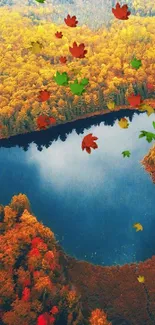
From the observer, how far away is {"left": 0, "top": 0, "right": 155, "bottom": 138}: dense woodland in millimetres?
93312

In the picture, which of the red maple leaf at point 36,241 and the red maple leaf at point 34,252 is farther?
the red maple leaf at point 36,241

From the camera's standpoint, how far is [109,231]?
56500mm

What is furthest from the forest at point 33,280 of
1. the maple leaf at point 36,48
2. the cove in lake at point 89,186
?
the maple leaf at point 36,48

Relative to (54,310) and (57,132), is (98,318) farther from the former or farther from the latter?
(57,132)

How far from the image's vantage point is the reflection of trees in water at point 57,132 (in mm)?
86969

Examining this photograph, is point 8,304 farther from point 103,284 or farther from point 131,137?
point 131,137

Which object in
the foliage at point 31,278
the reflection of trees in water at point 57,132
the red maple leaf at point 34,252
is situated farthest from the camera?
the reflection of trees in water at point 57,132

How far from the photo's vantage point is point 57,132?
297ft

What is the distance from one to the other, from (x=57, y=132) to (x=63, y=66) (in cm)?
3635

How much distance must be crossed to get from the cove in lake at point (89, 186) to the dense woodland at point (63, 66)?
15.2 feet

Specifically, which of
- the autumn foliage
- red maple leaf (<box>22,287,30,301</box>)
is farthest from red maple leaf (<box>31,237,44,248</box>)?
the autumn foliage

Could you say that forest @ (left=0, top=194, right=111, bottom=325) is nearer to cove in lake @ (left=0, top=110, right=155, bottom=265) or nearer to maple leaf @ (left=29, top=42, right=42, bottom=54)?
cove in lake @ (left=0, top=110, right=155, bottom=265)

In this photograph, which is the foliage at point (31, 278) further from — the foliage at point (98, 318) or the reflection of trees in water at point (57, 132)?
the reflection of trees in water at point (57, 132)

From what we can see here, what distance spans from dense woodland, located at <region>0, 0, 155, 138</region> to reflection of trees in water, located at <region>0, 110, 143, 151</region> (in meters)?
1.69
